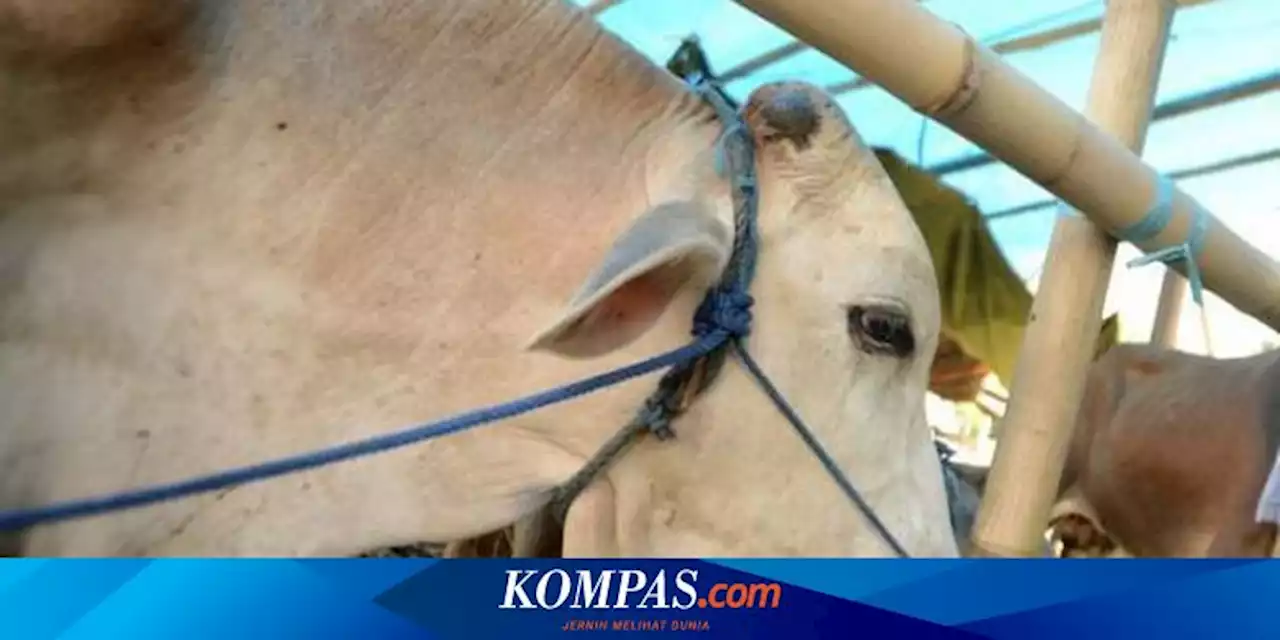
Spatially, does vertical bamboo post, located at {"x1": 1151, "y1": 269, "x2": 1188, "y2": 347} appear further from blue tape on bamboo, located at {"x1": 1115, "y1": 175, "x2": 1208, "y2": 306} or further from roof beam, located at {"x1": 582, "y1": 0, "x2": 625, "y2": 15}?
blue tape on bamboo, located at {"x1": 1115, "y1": 175, "x2": 1208, "y2": 306}

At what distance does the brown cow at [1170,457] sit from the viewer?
7.01 ft

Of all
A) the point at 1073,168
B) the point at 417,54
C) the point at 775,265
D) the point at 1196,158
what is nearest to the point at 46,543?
the point at 417,54

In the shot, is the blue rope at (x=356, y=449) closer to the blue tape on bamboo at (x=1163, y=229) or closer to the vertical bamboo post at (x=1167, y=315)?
the blue tape on bamboo at (x=1163, y=229)

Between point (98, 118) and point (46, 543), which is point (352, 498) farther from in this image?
point (98, 118)

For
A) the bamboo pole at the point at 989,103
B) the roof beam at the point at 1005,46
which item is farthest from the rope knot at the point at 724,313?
the roof beam at the point at 1005,46

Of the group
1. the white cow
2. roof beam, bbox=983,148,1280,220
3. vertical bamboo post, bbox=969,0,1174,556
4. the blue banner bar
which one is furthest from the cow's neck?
roof beam, bbox=983,148,1280,220

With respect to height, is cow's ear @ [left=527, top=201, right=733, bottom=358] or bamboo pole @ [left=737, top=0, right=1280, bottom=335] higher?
bamboo pole @ [left=737, top=0, right=1280, bottom=335]

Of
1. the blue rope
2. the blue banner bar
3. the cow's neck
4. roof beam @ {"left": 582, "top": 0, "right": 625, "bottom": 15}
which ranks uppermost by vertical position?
roof beam @ {"left": 582, "top": 0, "right": 625, "bottom": 15}

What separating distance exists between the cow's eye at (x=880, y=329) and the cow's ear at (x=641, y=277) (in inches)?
6.0

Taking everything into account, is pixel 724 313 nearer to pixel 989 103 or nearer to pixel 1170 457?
pixel 989 103

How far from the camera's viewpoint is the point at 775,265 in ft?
3.96

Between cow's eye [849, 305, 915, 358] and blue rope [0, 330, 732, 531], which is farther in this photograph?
cow's eye [849, 305, 915, 358]

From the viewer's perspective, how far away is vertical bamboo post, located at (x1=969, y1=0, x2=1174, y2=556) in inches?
55.1

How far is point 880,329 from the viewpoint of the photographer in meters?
1.24
